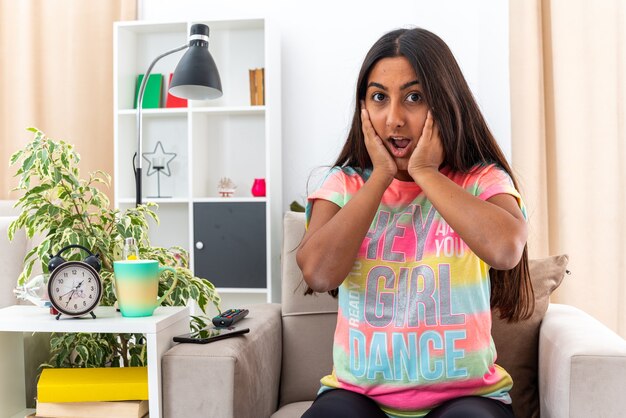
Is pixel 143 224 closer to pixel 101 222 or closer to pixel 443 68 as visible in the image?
pixel 101 222

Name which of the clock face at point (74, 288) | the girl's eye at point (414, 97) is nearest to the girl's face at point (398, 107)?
the girl's eye at point (414, 97)

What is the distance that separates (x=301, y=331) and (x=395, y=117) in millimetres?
767

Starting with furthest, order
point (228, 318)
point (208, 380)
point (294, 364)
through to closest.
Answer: point (294, 364) → point (228, 318) → point (208, 380)

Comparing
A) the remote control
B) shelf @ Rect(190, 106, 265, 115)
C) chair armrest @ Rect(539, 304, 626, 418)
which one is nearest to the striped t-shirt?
chair armrest @ Rect(539, 304, 626, 418)

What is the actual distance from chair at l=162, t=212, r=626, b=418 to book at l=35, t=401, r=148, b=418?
9 cm

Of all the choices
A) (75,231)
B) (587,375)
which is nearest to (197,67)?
(75,231)

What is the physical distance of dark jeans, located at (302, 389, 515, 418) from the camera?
1.09m

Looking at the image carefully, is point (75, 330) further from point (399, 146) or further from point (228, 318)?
point (399, 146)

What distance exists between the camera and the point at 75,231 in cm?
154

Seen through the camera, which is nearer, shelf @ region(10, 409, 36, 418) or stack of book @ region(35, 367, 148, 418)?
stack of book @ region(35, 367, 148, 418)

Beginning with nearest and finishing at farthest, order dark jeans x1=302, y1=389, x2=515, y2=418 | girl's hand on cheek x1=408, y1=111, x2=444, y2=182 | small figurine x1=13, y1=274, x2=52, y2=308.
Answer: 1. dark jeans x1=302, y1=389, x2=515, y2=418
2. girl's hand on cheek x1=408, y1=111, x2=444, y2=182
3. small figurine x1=13, y1=274, x2=52, y2=308

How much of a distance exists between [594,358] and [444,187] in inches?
16.2

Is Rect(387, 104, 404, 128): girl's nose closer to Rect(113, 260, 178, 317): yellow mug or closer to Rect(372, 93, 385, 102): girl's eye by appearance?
Rect(372, 93, 385, 102): girl's eye

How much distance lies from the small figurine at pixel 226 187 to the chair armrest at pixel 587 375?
2.01m
